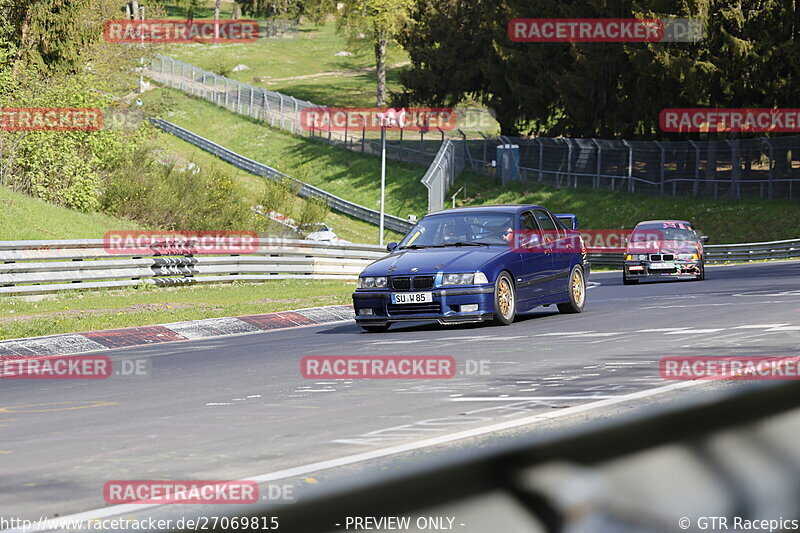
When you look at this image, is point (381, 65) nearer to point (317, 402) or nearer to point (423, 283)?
point (423, 283)

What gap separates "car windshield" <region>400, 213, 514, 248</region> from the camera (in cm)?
1591

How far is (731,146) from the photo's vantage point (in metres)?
48.6

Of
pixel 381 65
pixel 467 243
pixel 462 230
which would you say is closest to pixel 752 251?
pixel 462 230

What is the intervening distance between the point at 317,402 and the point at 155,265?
1678 cm

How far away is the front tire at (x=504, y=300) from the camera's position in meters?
14.9

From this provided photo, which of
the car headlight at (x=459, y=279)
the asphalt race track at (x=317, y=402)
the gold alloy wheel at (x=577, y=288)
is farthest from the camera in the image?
the gold alloy wheel at (x=577, y=288)

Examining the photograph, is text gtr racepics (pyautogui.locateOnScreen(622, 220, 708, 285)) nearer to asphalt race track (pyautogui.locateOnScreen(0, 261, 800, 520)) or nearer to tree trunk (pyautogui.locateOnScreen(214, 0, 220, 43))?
asphalt race track (pyautogui.locateOnScreen(0, 261, 800, 520))

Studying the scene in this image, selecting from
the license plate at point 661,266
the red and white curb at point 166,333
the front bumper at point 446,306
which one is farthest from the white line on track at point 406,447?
the license plate at point 661,266

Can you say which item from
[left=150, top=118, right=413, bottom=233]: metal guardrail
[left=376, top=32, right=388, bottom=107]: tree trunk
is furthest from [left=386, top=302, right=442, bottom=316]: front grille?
[left=376, top=32, right=388, bottom=107]: tree trunk

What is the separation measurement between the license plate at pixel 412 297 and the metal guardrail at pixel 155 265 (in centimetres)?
942

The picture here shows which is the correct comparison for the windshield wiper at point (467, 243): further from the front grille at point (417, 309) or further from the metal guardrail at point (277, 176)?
the metal guardrail at point (277, 176)

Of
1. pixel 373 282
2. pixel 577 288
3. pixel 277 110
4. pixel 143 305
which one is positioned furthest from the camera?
pixel 277 110

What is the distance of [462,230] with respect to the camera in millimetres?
16141

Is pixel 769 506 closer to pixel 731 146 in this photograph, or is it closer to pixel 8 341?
pixel 8 341
